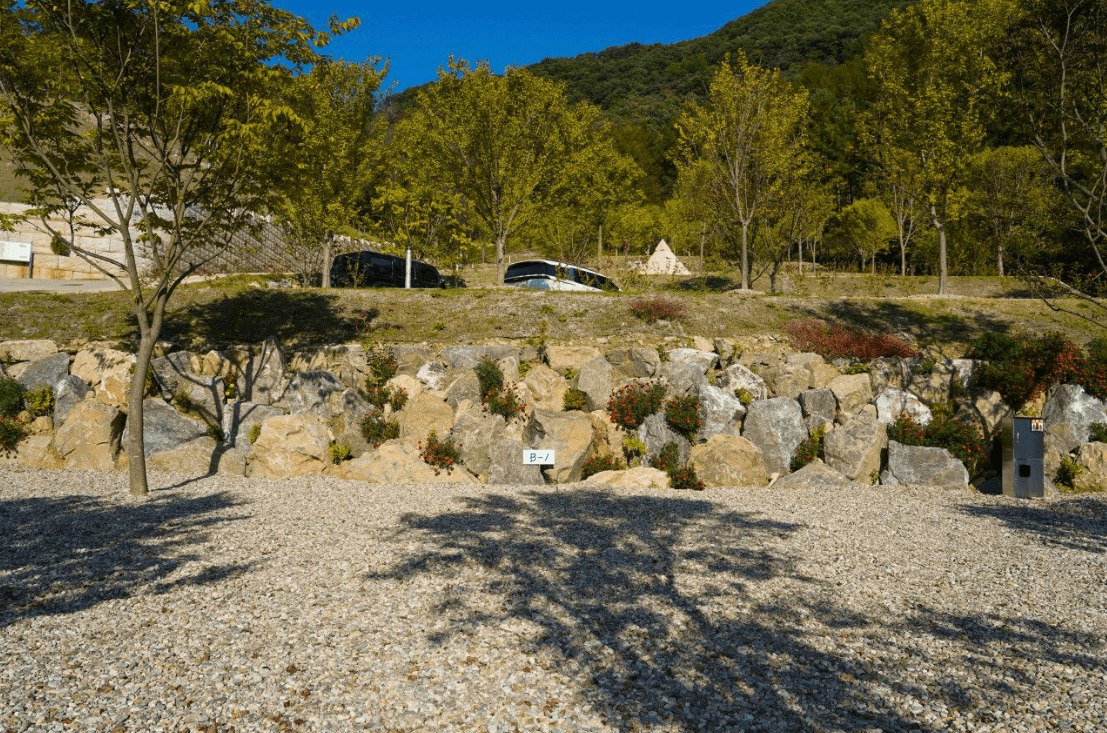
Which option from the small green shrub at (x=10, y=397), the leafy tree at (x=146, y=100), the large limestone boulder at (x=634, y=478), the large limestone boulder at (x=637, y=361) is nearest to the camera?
the leafy tree at (x=146, y=100)

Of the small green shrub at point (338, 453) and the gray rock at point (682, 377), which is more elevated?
the gray rock at point (682, 377)

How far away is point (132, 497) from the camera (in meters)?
11.1

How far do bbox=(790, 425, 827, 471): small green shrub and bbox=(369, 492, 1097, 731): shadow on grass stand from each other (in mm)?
4762

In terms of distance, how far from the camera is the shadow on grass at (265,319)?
1664cm

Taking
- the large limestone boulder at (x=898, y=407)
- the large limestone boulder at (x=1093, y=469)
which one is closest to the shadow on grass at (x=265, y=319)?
the large limestone boulder at (x=898, y=407)

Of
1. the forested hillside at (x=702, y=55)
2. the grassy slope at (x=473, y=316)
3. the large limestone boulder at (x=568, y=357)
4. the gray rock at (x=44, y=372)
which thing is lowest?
the gray rock at (x=44, y=372)

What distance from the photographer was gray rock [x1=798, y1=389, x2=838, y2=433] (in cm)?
1502

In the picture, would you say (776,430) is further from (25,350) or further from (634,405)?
(25,350)

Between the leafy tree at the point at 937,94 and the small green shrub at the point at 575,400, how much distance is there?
1539 centimetres

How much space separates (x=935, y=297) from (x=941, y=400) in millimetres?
6744

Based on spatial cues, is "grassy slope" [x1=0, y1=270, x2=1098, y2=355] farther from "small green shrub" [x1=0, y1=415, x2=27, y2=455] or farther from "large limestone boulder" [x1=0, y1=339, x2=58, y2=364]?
"small green shrub" [x1=0, y1=415, x2=27, y2=455]

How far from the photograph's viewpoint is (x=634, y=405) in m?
15.0

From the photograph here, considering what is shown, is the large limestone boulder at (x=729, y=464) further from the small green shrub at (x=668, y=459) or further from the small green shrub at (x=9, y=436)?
the small green shrub at (x=9, y=436)

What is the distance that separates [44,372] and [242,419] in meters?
4.64
